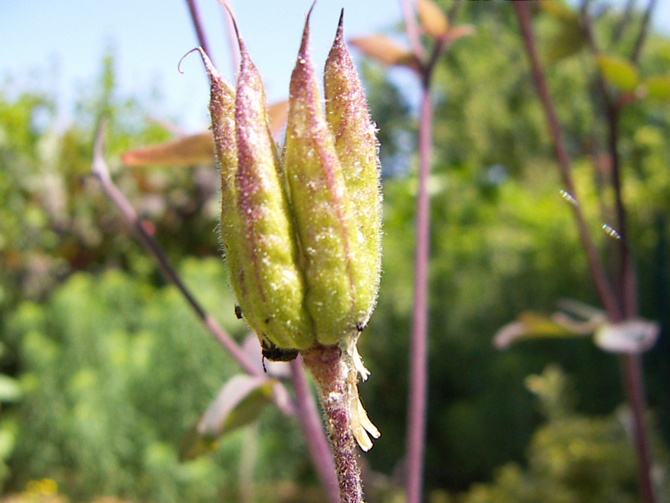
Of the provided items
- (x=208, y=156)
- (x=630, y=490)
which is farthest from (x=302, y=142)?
(x=630, y=490)

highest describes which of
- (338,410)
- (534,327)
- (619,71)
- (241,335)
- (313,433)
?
(338,410)

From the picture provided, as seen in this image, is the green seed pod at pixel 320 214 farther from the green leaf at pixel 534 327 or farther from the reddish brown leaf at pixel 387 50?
the green leaf at pixel 534 327

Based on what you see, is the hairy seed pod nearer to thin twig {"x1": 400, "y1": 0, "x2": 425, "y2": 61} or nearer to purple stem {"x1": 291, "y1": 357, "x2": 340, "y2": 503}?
purple stem {"x1": 291, "y1": 357, "x2": 340, "y2": 503}

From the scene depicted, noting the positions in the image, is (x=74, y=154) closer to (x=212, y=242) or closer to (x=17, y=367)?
(x=212, y=242)

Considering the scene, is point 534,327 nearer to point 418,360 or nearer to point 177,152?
point 418,360

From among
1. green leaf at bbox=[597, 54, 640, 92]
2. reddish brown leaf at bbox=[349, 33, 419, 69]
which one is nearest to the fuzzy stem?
reddish brown leaf at bbox=[349, 33, 419, 69]

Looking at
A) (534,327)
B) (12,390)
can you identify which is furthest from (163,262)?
(12,390)
